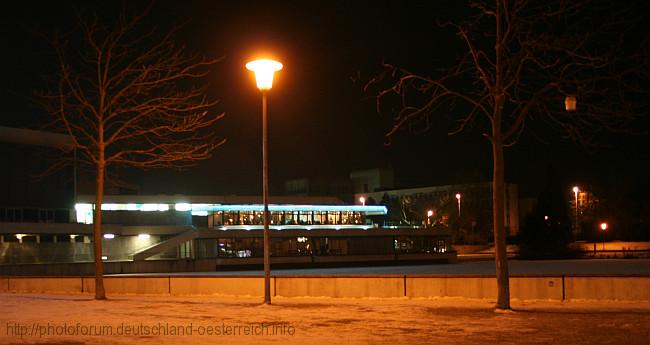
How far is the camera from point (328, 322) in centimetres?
1609

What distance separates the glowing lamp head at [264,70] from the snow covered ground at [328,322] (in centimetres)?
592

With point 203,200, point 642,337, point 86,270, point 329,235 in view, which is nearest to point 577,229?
point 329,235

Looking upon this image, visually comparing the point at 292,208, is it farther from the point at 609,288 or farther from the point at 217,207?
the point at 609,288

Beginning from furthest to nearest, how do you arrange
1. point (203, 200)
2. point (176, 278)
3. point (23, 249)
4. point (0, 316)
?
point (203, 200)
point (23, 249)
point (176, 278)
point (0, 316)

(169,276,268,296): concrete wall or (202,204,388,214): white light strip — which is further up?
(202,204,388,214): white light strip

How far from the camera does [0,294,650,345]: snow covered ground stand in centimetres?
1352

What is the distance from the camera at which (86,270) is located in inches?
2359

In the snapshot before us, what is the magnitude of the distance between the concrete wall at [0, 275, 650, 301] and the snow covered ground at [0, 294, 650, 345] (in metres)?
0.51

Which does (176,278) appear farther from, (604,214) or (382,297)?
(604,214)

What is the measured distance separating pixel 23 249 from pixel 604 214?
246 feet

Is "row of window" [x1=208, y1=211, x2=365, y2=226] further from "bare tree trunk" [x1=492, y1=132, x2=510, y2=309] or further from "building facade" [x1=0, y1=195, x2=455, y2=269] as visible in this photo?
"bare tree trunk" [x1=492, y1=132, x2=510, y2=309]

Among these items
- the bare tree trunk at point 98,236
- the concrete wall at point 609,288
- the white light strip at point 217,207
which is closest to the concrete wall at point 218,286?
the bare tree trunk at point 98,236

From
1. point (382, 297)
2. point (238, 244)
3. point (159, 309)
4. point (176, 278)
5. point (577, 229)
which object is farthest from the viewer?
point (577, 229)

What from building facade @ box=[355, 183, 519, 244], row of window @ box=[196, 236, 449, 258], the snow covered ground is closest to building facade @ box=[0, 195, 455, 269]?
row of window @ box=[196, 236, 449, 258]
